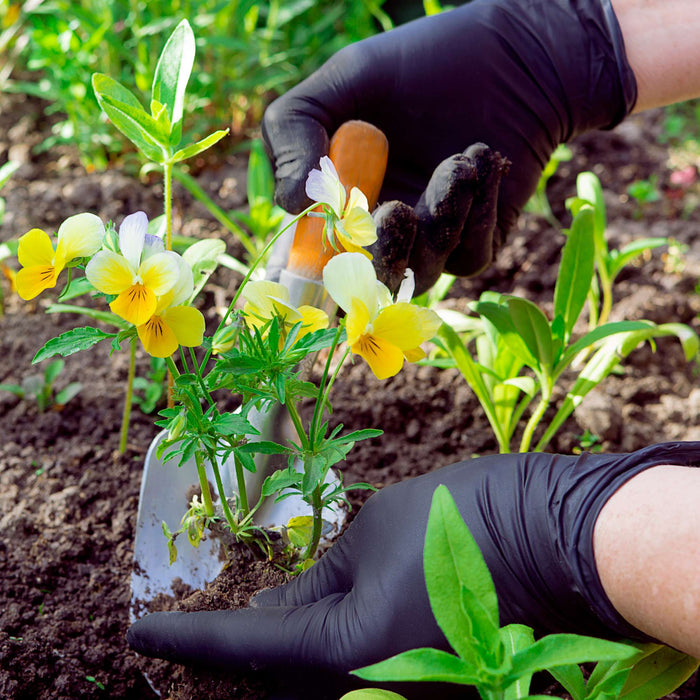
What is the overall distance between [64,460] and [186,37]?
78cm

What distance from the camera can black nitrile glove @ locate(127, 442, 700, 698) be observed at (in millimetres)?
787

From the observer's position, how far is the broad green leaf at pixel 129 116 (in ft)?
2.82

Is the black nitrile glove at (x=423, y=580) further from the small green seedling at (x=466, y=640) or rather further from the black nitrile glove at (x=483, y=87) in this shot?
the black nitrile glove at (x=483, y=87)

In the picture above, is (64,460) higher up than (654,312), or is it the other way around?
(64,460)

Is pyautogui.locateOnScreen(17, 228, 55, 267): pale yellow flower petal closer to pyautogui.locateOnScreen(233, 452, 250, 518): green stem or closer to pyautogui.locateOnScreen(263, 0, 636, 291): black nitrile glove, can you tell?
pyautogui.locateOnScreen(233, 452, 250, 518): green stem

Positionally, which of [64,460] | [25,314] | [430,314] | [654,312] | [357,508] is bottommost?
[654,312]

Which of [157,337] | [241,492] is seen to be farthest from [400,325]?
[241,492]

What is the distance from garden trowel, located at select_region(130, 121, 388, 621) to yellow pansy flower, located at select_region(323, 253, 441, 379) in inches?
11.3

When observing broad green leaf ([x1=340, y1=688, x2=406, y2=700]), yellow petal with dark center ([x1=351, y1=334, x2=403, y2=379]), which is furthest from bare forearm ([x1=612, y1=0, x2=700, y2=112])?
→ broad green leaf ([x1=340, y1=688, x2=406, y2=700])

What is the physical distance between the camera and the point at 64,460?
1.34 metres

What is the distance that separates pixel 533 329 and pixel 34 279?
0.75 m

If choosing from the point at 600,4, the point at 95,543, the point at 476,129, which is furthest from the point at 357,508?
the point at 600,4

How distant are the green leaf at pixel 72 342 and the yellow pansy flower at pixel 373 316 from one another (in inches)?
9.5

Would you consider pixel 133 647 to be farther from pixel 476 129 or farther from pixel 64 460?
pixel 476 129
